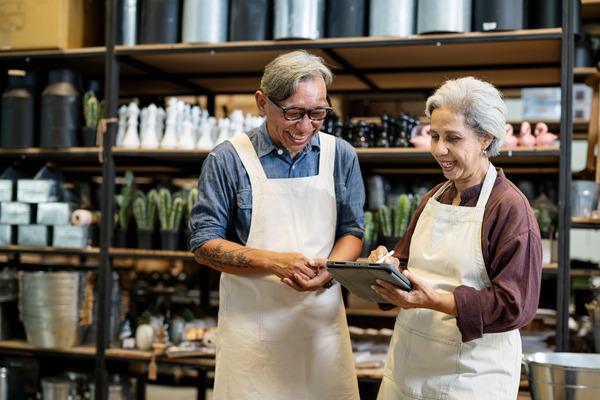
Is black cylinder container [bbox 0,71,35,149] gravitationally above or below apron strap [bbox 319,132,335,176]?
above

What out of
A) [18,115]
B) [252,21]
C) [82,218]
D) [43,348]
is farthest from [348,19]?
[43,348]

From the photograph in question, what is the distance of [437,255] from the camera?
5.92ft

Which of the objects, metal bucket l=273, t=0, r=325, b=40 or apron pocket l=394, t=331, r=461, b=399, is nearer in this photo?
apron pocket l=394, t=331, r=461, b=399

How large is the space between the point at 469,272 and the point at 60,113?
2470mm

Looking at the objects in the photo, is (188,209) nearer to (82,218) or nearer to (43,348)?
(82,218)

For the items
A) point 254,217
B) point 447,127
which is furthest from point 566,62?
point 254,217

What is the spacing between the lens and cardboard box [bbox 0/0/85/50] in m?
3.33

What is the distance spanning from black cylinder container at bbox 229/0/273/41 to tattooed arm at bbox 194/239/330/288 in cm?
139

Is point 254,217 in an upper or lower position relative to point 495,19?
lower

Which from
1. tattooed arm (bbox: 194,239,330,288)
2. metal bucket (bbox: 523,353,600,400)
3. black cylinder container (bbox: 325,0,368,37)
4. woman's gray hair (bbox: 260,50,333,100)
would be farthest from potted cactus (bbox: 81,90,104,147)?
metal bucket (bbox: 523,353,600,400)

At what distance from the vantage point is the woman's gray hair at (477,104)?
5.59 feet

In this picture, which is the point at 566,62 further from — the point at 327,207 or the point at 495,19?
the point at 327,207

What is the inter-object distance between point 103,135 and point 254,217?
149 cm

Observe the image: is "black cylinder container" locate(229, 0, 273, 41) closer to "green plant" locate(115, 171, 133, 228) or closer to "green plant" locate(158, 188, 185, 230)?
"green plant" locate(158, 188, 185, 230)
